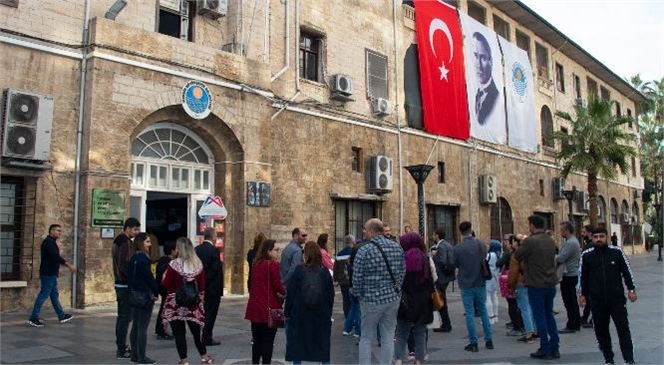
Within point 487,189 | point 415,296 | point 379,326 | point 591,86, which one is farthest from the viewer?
point 591,86

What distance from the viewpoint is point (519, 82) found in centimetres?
2817

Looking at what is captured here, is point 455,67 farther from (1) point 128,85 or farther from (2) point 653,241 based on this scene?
(2) point 653,241

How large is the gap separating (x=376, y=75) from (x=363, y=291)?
48.9ft

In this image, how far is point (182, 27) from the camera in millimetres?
14781

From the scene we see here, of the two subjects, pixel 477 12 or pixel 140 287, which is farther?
pixel 477 12

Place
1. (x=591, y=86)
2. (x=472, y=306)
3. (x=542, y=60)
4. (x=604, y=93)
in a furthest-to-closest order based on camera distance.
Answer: (x=604, y=93) → (x=591, y=86) → (x=542, y=60) → (x=472, y=306)

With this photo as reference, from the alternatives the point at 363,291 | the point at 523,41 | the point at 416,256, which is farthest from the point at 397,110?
the point at 363,291

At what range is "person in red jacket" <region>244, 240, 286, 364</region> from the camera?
256 inches

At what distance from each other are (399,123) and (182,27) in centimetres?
893

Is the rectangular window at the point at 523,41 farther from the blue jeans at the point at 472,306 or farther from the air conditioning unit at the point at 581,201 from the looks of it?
the blue jeans at the point at 472,306

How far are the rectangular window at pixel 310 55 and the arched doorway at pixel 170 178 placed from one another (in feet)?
15.0

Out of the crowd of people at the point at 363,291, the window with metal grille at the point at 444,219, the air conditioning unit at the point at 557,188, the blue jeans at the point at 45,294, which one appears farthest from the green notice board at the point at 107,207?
the air conditioning unit at the point at 557,188

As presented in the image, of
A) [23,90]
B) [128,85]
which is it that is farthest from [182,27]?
[23,90]

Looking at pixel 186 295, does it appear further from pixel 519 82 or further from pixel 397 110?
pixel 519 82
